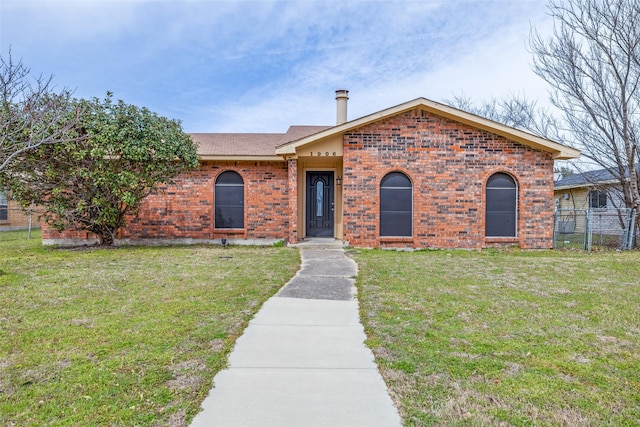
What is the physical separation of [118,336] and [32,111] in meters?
7.42

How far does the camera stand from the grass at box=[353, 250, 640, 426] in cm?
258

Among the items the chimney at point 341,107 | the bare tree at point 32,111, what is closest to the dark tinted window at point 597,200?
the chimney at point 341,107

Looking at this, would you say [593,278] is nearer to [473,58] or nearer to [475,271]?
[475,271]

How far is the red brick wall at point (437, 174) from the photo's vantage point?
1138 cm

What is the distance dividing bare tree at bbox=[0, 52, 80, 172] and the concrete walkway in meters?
7.06

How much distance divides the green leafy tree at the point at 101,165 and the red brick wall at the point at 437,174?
4.81 meters

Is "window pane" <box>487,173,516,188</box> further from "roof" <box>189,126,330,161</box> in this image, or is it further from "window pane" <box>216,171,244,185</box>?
"window pane" <box>216,171,244,185</box>

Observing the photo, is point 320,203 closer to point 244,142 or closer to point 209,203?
point 209,203

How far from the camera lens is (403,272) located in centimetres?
754

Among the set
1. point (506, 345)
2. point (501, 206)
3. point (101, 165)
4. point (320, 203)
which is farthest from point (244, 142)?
point (506, 345)

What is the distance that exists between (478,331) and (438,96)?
24.2 metres

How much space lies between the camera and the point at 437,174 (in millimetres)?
11469

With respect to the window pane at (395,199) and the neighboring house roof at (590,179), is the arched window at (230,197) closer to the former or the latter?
the window pane at (395,199)

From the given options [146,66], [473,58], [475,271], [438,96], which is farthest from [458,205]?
[438,96]
